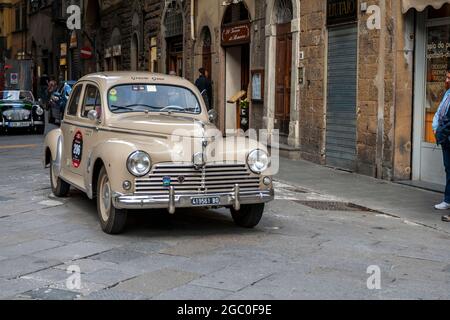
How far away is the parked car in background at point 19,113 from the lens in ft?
74.7

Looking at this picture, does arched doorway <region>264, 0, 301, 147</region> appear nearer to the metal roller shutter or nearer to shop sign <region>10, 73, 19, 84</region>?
the metal roller shutter

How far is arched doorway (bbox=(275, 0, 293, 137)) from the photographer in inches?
653

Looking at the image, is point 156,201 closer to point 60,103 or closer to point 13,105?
point 13,105

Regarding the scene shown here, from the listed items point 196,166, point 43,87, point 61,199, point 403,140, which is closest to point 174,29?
point 403,140

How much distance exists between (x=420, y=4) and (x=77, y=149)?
5.92 meters

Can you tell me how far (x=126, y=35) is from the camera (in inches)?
1238

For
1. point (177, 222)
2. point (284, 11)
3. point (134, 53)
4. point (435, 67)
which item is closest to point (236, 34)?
point (284, 11)

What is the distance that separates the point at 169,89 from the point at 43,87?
37203 mm

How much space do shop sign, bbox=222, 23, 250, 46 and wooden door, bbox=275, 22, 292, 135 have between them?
1.86m

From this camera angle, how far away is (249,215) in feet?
27.1

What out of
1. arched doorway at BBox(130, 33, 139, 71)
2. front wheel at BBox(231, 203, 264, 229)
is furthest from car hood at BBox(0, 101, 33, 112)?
front wheel at BBox(231, 203, 264, 229)

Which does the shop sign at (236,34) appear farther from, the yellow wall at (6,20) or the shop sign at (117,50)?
the yellow wall at (6,20)

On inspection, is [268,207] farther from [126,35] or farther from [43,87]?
[43,87]

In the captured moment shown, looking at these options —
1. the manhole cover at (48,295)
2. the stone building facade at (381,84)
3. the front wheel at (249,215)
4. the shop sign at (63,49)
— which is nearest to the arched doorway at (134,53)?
the shop sign at (63,49)
